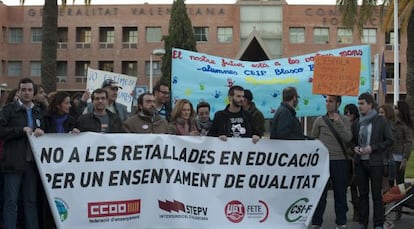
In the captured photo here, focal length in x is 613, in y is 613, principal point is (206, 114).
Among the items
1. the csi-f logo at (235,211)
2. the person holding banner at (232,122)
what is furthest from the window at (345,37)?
the csi-f logo at (235,211)

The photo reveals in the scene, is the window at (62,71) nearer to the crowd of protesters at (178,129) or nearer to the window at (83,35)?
the window at (83,35)

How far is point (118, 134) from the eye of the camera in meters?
7.56

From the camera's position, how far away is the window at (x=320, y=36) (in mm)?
60906

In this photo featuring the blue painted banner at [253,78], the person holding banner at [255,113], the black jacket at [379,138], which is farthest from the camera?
the blue painted banner at [253,78]

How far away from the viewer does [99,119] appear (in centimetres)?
789

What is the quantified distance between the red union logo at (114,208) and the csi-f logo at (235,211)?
1.16 m

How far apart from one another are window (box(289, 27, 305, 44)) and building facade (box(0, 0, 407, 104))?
0.10 metres

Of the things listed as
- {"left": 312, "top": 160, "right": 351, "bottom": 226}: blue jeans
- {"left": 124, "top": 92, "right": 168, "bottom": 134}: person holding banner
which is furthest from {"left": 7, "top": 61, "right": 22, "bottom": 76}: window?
{"left": 312, "top": 160, "right": 351, "bottom": 226}: blue jeans

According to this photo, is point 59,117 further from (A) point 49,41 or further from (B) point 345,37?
(B) point 345,37

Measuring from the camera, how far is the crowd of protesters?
7.29 meters

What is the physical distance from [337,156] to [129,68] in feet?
183

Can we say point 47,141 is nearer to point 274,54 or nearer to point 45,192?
point 45,192

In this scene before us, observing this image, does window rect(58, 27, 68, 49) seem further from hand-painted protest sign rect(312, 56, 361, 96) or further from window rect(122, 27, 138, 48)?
hand-painted protest sign rect(312, 56, 361, 96)

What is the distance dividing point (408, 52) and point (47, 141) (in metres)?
17.3
